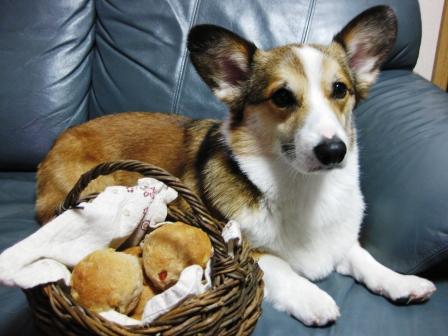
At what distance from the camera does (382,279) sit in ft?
3.67

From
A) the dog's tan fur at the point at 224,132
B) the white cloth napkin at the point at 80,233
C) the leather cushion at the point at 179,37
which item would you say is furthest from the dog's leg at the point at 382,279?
the leather cushion at the point at 179,37

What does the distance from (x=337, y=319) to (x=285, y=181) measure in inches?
14.4

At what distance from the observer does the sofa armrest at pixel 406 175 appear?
1.08 m

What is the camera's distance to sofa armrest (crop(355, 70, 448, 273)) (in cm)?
108

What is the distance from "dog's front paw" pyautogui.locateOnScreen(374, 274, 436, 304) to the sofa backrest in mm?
973

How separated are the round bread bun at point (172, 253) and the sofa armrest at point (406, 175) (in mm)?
511

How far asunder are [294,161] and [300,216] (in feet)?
0.70

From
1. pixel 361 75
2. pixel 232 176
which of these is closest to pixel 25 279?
pixel 232 176

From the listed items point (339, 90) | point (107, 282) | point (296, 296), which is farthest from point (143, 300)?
point (339, 90)

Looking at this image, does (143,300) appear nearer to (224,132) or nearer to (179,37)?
(224,132)

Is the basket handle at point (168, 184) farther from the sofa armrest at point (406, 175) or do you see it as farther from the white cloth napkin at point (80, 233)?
the sofa armrest at point (406, 175)

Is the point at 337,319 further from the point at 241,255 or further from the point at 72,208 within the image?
the point at 72,208

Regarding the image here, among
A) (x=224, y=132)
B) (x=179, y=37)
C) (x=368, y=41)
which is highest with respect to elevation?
(x=368, y=41)

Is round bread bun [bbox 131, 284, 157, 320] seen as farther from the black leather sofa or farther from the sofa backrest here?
the sofa backrest
